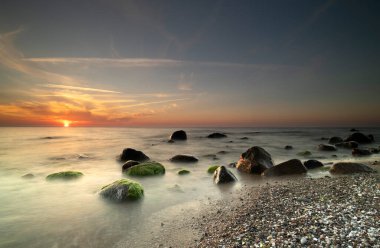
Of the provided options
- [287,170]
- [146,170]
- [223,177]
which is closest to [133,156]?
[146,170]

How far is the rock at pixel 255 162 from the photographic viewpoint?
1525 centimetres

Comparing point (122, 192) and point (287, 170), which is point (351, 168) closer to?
point (287, 170)

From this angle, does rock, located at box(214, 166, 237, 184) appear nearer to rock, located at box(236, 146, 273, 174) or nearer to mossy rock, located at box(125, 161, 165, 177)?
rock, located at box(236, 146, 273, 174)

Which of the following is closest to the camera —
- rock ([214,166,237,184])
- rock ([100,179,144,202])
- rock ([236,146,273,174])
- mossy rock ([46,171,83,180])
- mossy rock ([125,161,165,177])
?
rock ([100,179,144,202])

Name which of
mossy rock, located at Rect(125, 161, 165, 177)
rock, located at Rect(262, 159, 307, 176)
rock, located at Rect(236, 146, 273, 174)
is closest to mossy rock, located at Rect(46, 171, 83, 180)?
mossy rock, located at Rect(125, 161, 165, 177)

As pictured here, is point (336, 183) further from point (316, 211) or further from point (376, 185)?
point (316, 211)

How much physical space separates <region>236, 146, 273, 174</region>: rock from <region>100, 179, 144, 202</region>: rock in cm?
740

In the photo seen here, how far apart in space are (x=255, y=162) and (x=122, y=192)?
8.55 meters

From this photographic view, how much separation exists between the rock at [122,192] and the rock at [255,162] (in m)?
7.40

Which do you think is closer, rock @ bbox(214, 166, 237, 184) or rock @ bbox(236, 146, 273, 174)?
rock @ bbox(214, 166, 237, 184)

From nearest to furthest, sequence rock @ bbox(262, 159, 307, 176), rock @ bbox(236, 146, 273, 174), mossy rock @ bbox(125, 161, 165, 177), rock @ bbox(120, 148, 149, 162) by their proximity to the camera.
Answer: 1. rock @ bbox(262, 159, 307, 176)
2. rock @ bbox(236, 146, 273, 174)
3. mossy rock @ bbox(125, 161, 165, 177)
4. rock @ bbox(120, 148, 149, 162)

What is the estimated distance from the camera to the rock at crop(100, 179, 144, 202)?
10.3 meters

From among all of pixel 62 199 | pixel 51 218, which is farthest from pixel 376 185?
pixel 62 199

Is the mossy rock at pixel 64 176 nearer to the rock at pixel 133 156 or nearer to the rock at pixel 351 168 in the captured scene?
the rock at pixel 133 156
